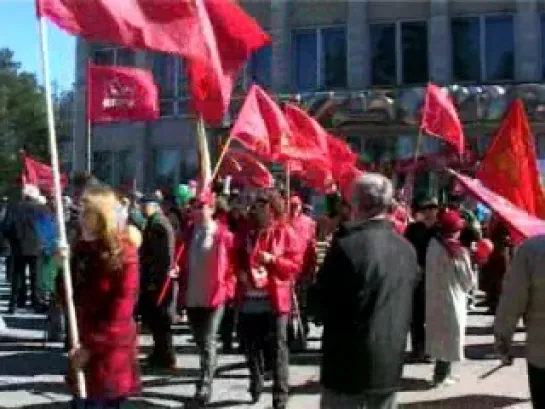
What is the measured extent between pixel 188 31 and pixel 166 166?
25502 millimetres

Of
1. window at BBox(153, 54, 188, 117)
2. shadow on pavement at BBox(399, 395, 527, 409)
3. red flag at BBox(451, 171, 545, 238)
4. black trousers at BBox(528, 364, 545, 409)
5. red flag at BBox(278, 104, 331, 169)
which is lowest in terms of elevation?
shadow on pavement at BBox(399, 395, 527, 409)

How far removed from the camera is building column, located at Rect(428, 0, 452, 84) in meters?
30.1

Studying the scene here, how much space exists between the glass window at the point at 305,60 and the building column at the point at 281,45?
242 mm

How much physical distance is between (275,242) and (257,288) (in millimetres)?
423

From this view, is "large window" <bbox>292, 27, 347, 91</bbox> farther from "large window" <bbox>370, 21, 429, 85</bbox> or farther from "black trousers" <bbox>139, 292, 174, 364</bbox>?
"black trousers" <bbox>139, 292, 174, 364</bbox>

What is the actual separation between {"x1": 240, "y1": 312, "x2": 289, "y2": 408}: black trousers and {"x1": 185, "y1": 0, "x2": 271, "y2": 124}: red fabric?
6.07 ft

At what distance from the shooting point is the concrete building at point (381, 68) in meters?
29.5

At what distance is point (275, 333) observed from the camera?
862 cm

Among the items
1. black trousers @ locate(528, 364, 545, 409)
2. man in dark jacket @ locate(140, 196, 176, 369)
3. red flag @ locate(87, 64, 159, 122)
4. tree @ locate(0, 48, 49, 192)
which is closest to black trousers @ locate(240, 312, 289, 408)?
man in dark jacket @ locate(140, 196, 176, 369)

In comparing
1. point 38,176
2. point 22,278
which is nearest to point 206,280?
point 22,278

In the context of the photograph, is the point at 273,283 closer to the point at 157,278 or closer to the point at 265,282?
the point at 265,282

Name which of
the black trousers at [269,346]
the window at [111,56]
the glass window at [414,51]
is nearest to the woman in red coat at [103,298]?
the black trousers at [269,346]

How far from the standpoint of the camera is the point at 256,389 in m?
8.85

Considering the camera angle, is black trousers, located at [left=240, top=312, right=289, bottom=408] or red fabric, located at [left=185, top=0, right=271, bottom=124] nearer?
black trousers, located at [left=240, top=312, right=289, bottom=408]
